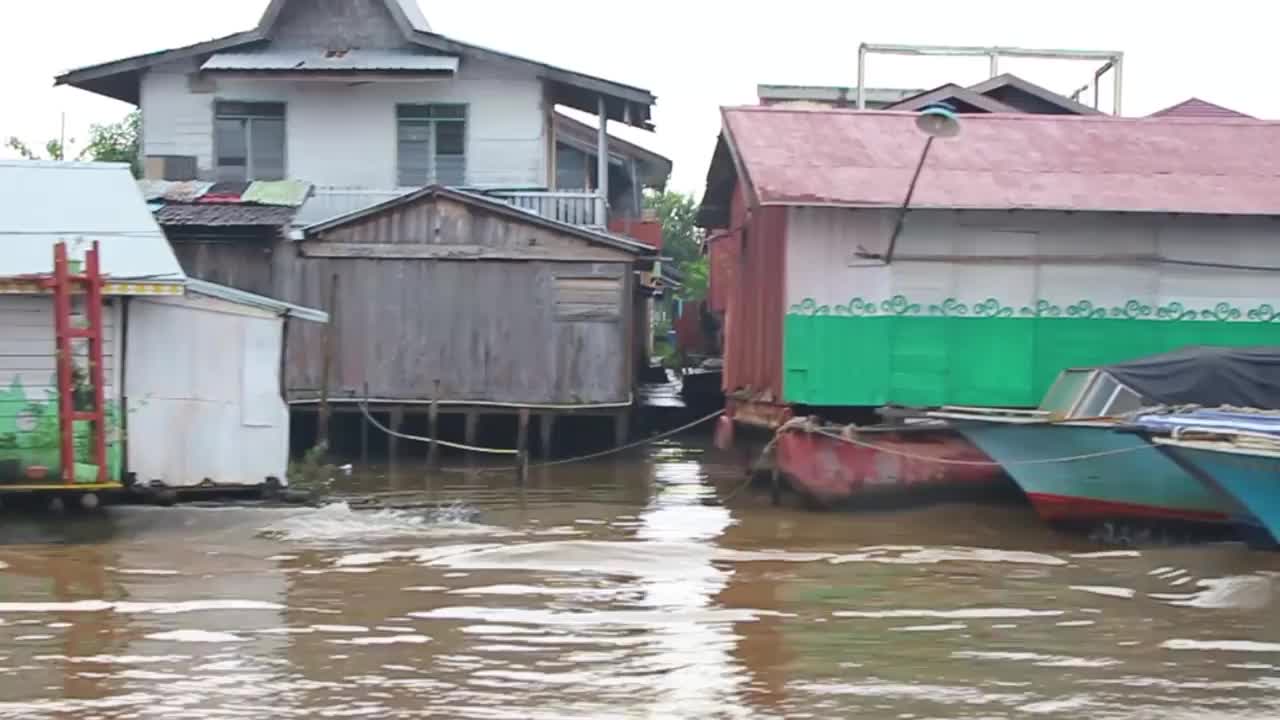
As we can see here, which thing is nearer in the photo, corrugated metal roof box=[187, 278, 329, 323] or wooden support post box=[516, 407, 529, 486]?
corrugated metal roof box=[187, 278, 329, 323]

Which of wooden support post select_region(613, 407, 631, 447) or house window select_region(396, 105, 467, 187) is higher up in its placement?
house window select_region(396, 105, 467, 187)

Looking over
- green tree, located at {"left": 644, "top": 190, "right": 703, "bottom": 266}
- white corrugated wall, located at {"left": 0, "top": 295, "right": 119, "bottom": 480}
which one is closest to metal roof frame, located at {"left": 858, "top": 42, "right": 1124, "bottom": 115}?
white corrugated wall, located at {"left": 0, "top": 295, "right": 119, "bottom": 480}

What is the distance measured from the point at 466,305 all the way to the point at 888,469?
6.60 m

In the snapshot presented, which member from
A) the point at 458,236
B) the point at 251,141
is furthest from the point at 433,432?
the point at 251,141

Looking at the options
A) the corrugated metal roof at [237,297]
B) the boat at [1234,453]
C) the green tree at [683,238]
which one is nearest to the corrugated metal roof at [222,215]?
the corrugated metal roof at [237,297]

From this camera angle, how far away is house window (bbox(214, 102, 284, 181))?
22469 millimetres

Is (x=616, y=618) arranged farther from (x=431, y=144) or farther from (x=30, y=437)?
(x=431, y=144)

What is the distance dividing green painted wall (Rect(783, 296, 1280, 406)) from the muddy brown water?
162 centimetres

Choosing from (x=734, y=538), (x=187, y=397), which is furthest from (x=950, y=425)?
(x=187, y=397)

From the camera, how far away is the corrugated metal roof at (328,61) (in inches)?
841

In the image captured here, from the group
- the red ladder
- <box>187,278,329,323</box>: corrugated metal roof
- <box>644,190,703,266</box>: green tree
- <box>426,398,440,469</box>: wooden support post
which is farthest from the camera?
<box>644,190,703,266</box>: green tree

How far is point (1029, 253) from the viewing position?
16781 millimetres

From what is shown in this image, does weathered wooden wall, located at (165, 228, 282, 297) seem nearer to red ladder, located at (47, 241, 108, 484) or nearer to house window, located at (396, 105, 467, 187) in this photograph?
house window, located at (396, 105, 467, 187)

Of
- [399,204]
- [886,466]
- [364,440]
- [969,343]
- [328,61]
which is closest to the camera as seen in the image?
[886,466]
